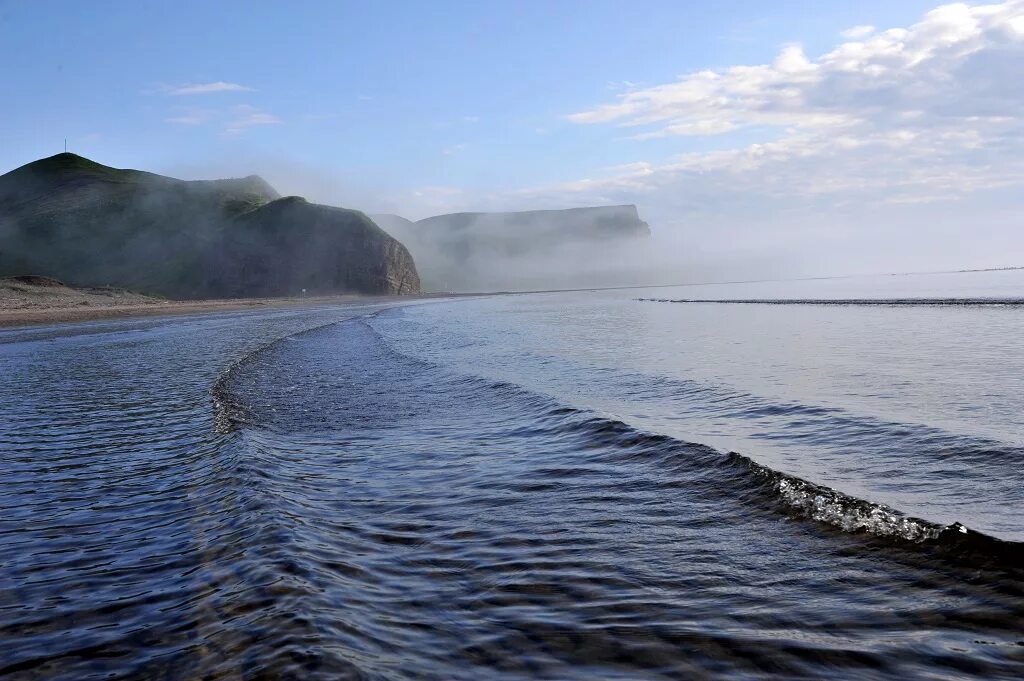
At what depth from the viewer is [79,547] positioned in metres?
6.10

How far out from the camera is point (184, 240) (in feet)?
431

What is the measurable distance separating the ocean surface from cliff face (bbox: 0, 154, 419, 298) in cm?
11621

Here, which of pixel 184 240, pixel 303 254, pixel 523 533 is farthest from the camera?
pixel 184 240

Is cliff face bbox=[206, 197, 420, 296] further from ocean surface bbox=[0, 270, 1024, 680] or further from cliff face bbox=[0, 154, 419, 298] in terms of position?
ocean surface bbox=[0, 270, 1024, 680]

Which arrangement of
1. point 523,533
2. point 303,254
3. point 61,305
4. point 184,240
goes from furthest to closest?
point 184,240, point 303,254, point 61,305, point 523,533

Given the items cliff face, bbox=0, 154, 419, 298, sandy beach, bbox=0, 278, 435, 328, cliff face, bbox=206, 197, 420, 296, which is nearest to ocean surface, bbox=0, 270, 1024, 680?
sandy beach, bbox=0, 278, 435, 328

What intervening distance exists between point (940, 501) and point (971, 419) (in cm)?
440

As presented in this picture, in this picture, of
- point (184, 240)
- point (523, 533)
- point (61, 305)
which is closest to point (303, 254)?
point (184, 240)

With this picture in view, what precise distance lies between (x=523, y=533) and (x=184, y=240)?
139764 millimetres

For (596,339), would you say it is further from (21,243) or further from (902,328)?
(21,243)

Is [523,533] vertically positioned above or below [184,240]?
below

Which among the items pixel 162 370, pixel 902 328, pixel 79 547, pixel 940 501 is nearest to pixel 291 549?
pixel 79 547

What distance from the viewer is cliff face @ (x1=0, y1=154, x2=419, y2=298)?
12194cm

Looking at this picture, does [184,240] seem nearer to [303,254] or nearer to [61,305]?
[303,254]
